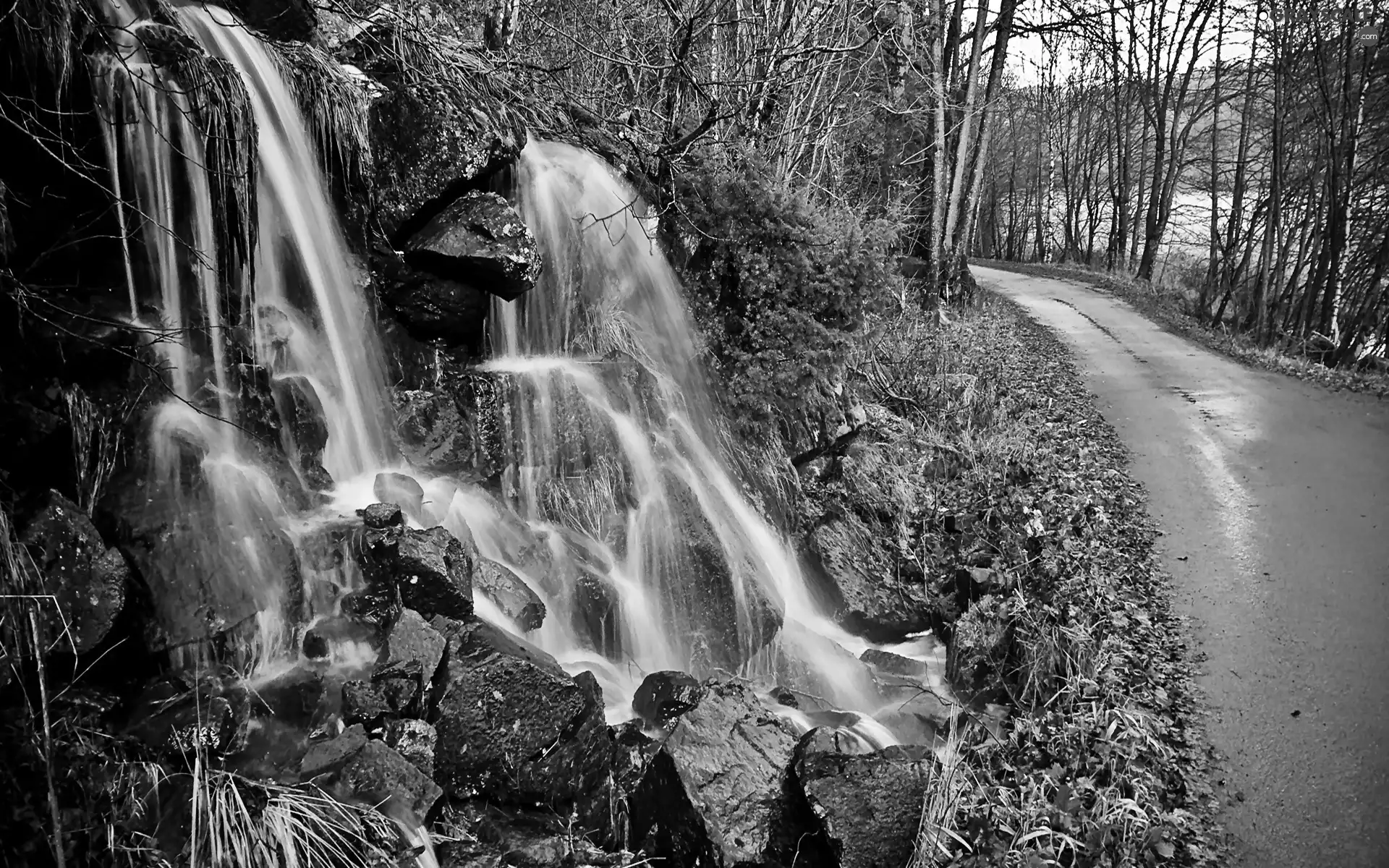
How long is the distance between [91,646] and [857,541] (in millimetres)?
5928

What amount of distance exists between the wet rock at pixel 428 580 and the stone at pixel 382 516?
0.16 metres

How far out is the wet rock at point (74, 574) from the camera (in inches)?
142

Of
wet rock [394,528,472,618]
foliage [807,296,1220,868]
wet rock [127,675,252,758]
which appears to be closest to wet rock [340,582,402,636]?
wet rock [394,528,472,618]

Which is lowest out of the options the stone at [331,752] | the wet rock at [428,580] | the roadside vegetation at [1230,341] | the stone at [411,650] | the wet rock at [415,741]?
the wet rock at [415,741]

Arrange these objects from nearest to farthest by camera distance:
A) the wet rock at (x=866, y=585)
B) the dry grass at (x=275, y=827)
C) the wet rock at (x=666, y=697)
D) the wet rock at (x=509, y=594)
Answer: the dry grass at (x=275, y=827) < the wet rock at (x=666, y=697) < the wet rock at (x=509, y=594) < the wet rock at (x=866, y=585)

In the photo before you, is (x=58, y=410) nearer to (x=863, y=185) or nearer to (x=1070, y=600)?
(x=1070, y=600)

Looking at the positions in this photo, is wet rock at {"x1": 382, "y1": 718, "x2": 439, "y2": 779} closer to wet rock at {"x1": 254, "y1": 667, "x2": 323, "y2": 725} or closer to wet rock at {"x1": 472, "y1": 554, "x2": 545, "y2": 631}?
wet rock at {"x1": 254, "y1": 667, "x2": 323, "y2": 725}

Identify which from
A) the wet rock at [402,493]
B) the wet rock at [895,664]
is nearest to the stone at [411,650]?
the wet rock at [402,493]

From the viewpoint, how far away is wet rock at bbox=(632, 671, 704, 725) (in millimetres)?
5191

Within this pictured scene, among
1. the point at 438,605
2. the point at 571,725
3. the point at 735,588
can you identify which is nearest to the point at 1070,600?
the point at 735,588

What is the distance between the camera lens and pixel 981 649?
6270 mm

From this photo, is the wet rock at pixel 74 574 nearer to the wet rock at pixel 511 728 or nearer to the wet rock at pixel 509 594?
the wet rock at pixel 511 728

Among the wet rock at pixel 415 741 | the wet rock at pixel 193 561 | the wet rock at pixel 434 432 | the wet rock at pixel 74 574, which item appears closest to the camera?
the wet rock at pixel 74 574

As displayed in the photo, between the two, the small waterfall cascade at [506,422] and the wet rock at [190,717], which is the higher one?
the small waterfall cascade at [506,422]
